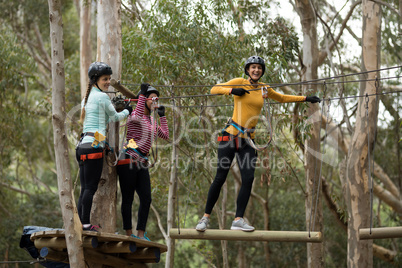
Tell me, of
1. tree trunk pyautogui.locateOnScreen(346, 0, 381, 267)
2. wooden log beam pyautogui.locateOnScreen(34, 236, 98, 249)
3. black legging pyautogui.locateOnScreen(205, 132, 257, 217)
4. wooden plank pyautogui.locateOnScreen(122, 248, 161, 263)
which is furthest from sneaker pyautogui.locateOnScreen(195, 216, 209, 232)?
tree trunk pyautogui.locateOnScreen(346, 0, 381, 267)

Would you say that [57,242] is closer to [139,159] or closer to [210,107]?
[139,159]

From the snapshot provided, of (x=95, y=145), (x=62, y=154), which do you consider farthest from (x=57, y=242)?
(x=95, y=145)

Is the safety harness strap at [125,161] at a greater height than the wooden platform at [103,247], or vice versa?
the safety harness strap at [125,161]

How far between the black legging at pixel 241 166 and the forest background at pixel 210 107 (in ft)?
1.45

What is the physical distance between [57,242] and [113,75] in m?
1.72

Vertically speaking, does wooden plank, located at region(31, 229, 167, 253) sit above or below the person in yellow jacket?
below

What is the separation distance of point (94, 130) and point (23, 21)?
1064cm

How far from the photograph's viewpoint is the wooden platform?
4.04 m

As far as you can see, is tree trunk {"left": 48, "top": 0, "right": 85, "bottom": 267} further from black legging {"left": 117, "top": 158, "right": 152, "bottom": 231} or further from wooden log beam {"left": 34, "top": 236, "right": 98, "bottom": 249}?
black legging {"left": 117, "top": 158, "right": 152, "bottom": 231}

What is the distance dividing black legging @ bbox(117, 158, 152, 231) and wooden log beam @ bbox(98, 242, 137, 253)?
22cm

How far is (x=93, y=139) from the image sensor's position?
408cm

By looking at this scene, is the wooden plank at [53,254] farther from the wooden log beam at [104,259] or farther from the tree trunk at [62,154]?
the tree trunk at [62,154]

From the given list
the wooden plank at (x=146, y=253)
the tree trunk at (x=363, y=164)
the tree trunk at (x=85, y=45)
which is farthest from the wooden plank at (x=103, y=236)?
the tree trunk at (x=85, y=45)

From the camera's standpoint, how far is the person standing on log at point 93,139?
4082mm
